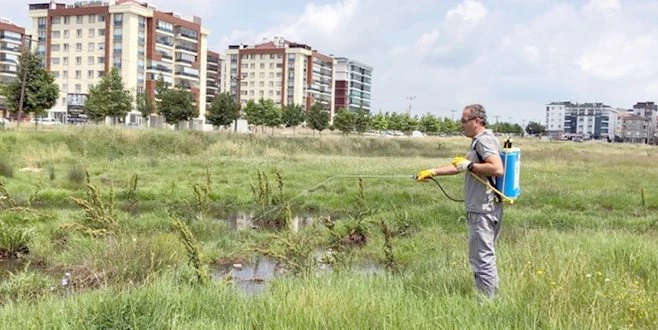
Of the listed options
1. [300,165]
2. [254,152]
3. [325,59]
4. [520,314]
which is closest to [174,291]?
[520,314]

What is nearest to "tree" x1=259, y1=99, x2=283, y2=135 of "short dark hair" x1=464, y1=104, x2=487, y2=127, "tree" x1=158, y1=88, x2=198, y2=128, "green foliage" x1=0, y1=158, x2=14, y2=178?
"tree" x1=158, y1=88, x2=198, y2=128

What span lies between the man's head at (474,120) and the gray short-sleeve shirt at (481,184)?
63 millimetres

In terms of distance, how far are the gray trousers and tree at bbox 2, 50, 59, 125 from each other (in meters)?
44.0

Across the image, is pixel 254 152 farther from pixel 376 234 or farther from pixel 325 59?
pixel 325 59

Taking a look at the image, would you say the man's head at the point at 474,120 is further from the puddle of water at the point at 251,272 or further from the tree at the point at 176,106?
the tree at the point at 176,106

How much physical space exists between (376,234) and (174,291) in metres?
7.21

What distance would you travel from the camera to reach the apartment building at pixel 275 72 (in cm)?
13925

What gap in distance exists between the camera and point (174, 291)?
636 centimetres

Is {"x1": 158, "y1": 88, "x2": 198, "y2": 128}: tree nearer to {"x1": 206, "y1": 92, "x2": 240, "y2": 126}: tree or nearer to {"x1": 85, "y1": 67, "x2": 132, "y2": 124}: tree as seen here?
{"x1": 85, "y1": 67, "x2": 132, "y2": 124}: tree

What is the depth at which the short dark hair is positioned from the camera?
6672 millimetres

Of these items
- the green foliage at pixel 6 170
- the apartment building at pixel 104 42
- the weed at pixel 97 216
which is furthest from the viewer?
the apartment building at pixel 104 42

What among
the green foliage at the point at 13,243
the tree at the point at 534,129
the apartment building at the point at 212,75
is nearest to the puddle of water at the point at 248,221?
the green foliage at the point at 13,243

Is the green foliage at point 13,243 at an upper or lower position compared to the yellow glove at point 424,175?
lower

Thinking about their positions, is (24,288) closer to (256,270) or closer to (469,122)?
(256,270)
